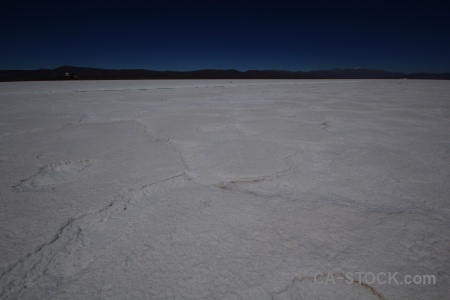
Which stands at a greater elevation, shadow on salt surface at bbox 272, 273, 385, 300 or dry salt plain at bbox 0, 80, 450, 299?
dry salt plain at bbox 0, 80, 450, 299

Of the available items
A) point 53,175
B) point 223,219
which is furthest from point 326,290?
point 53,175

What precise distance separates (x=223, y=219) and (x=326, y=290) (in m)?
0.34

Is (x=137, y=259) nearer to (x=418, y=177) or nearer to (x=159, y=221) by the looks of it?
(x=159, y=221)

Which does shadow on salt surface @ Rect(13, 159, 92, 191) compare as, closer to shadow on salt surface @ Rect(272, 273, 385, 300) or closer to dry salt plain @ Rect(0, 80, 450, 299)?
dry salt plain @ Rect(0, 80, 450, 299)

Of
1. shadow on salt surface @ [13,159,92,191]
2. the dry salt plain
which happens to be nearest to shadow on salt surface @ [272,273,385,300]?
the dry salt plain

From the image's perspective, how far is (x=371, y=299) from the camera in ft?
1.68

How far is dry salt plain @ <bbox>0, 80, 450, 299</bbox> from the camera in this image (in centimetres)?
55

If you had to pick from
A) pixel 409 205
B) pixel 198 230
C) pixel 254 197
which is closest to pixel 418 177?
pixel 409 205

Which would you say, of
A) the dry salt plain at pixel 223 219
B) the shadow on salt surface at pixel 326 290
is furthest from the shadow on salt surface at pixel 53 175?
the shadow on salt surface at pixel 326 290

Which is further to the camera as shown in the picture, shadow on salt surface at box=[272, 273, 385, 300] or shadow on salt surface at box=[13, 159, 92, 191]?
shadow on salt surface at box=[13, 159, 92, 191]

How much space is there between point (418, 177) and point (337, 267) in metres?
0.74

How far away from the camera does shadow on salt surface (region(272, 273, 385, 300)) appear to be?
52 cm

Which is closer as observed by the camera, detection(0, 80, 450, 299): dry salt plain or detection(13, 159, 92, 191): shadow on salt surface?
detection(0, 80, 450, 299): dry salt plain

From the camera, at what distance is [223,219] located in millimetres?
769
